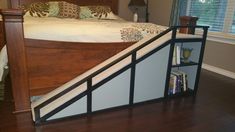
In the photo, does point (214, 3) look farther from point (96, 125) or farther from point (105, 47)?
point (96, 125)

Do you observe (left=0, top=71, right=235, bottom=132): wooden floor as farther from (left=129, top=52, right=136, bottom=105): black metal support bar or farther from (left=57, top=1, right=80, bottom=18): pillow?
(left=57, top=1, right=80, bottom=18): pillow

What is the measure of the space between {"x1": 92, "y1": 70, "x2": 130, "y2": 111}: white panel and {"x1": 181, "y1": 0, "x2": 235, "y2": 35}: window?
2.40 m

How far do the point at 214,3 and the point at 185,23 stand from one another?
1461 millimetres

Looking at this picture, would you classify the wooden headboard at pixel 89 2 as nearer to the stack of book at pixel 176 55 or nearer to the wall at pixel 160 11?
the wall at pixel 160 11

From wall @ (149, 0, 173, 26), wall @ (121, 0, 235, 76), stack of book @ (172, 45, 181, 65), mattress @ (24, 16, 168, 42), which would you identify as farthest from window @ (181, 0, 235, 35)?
stack of book @ (172, 45, 181, 65)

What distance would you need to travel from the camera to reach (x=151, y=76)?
2.20 meters

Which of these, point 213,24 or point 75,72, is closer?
point 75,72

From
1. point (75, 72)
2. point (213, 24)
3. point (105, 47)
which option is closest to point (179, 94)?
point (105, 47)

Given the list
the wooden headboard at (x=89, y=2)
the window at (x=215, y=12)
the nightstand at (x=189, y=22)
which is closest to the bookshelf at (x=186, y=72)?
the nightstand at (x=189, y=22)

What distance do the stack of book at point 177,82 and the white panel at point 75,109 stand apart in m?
1.07

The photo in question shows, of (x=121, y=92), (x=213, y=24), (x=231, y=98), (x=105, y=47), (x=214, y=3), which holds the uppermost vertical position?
(x=214, y=3)

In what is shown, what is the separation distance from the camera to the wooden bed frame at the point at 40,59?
1.78 m

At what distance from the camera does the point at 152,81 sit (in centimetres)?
223

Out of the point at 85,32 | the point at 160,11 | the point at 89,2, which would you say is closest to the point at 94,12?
the point at 89,2
